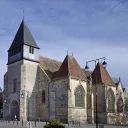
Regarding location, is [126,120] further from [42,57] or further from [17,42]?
[17,42]

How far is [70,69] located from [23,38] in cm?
1034

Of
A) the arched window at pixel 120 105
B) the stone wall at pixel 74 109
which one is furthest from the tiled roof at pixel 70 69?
the arched window at pixel 120 105

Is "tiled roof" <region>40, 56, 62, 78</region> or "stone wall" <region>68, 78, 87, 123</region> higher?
"tiled roof" <region>40, 56, 62, 78</region>

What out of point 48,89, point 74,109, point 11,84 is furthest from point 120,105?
point 11,84

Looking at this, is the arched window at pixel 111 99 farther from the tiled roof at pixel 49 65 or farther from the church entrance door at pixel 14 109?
the church entrance door at pixel 14 109

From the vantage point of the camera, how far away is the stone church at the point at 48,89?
145 ft

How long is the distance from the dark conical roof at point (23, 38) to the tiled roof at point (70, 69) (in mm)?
6938

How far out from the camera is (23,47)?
154ft

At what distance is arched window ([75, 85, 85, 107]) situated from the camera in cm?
4466

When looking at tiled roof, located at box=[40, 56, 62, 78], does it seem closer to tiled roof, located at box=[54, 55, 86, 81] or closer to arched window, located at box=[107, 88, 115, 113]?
tiled roof, located at box=[54, 55, 86, 81]

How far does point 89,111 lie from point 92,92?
3439 mm

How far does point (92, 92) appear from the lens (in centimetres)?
4738

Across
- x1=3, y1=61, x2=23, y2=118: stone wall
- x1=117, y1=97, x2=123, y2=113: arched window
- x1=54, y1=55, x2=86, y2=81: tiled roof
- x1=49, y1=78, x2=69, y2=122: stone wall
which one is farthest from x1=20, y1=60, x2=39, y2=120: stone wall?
x1=117, y1=97, x2=123, y2=113: arched window

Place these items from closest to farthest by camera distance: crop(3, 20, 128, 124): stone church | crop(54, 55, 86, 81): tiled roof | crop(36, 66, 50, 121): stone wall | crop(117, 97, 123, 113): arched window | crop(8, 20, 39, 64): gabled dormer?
crop(3, 20, 128, 124): stone church
crop(54, 55, 86, 81): tiled roof
crop(36, 66, 50, 121): stone wall
crop(8, 20, 39, 64): gabled dormer
crop(117, 97, 123, 113): arched window
